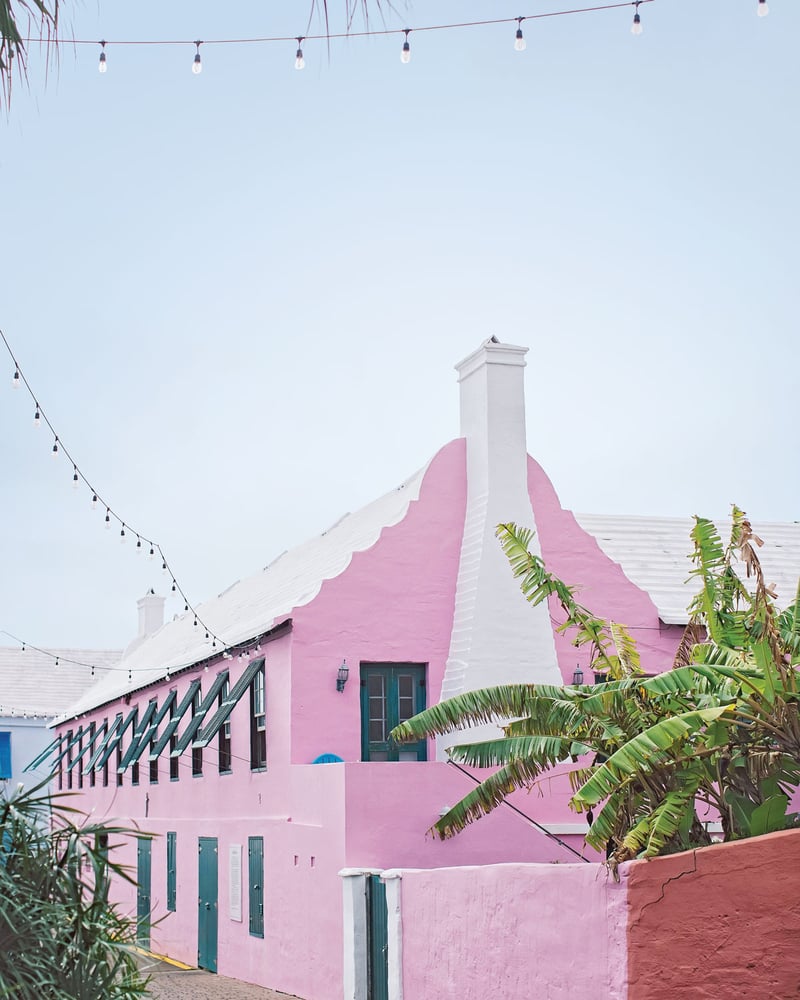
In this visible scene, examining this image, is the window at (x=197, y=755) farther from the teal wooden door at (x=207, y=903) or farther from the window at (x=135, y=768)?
the window at (x=135, y=768)

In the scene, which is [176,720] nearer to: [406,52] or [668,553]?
[668,553]

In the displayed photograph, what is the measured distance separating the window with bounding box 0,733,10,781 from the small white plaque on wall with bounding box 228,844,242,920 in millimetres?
18460

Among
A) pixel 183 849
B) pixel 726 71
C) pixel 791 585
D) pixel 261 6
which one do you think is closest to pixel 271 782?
pixel 183 849

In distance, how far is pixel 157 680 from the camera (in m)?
24.9

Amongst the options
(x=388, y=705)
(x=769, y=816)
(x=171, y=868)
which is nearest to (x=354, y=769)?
(x=388, y=705)

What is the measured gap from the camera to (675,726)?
10.8 metres

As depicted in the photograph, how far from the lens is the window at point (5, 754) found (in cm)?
3738

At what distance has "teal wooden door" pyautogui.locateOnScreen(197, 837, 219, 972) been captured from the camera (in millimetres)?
21250

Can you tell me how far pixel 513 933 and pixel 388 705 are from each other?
21.1ft

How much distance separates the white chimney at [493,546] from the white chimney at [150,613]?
21195 millimetres

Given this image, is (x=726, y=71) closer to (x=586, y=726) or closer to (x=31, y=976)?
(x=586, y=726)

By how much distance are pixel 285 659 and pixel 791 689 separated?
865 cm

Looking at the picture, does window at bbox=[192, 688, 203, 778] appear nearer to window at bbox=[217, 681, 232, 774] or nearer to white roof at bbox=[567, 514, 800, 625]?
window at bbox=[217, 681, 232, 774]

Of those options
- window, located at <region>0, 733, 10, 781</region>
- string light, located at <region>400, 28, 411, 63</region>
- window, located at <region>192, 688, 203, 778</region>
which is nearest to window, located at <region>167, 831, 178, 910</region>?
window, located at <region>192, 688, 203, 778</region>
